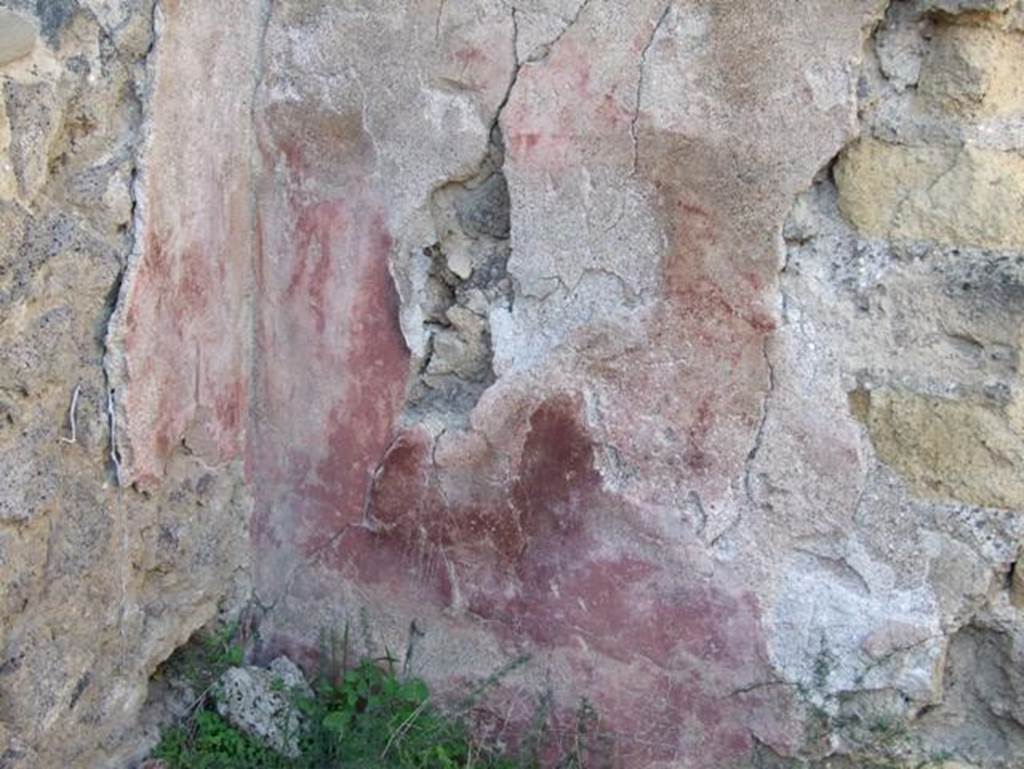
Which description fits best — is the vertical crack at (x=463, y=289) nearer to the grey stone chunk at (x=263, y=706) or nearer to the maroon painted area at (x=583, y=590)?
the maroon painted area at (x=583, y=590)

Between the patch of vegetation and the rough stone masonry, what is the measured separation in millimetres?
56

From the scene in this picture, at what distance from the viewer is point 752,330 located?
218 cm

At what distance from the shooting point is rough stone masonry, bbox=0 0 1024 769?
81.4 inches

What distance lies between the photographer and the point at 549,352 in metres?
2.33

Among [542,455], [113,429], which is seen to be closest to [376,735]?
[542,455]

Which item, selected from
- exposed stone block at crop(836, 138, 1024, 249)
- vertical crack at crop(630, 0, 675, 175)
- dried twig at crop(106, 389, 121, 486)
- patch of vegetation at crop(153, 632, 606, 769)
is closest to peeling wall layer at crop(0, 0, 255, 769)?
dried twig at crop(106, 389, 121, 486)

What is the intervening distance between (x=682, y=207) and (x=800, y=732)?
0.88 metres

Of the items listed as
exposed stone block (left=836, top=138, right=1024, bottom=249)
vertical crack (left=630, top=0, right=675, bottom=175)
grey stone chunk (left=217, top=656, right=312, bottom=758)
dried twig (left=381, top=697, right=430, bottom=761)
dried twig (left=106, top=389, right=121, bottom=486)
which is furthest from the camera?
grey stone chunk (left=217, top=656, right=312, bottom=758)

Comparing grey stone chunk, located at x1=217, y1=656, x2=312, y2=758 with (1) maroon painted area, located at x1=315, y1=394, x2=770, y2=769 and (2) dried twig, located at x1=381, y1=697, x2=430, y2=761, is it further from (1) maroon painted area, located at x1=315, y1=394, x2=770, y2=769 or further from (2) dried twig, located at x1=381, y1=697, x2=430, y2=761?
(1) maroon painted area, located at x1=315, y1=394, x2=770, y2=769

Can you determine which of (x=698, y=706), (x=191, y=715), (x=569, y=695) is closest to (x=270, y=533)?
(x=191, y=715)

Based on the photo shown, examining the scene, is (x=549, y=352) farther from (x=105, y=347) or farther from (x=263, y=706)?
(x=263, y=706)

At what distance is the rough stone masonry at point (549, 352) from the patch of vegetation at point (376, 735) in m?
0.06

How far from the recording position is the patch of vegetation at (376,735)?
Result: 244cm

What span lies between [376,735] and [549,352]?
75 cm
